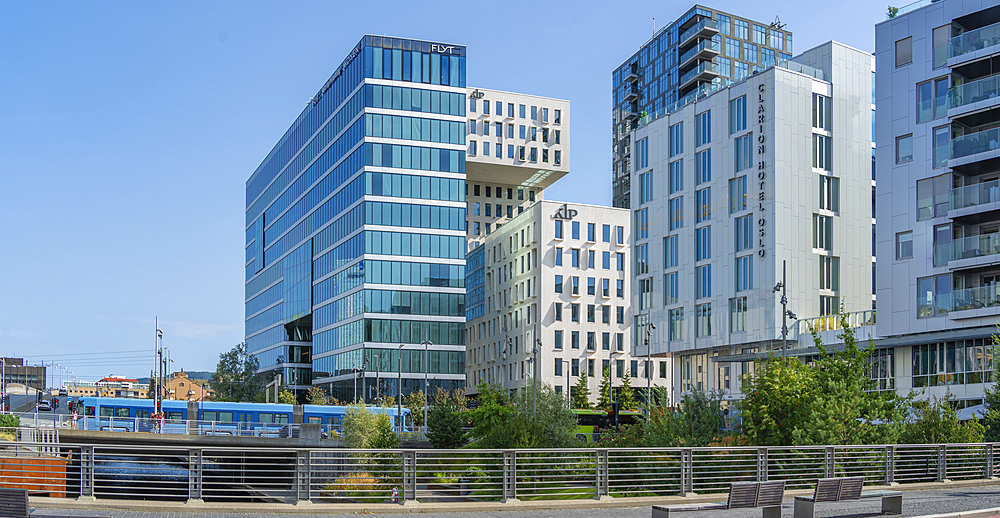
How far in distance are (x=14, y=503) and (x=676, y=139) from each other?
65316mm

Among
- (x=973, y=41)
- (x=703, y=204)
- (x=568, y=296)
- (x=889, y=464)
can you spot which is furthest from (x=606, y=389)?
(x=889, y=464)

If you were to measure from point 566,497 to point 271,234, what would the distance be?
383ft

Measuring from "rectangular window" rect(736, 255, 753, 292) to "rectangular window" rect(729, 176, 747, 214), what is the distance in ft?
11.9

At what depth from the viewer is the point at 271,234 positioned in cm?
13275

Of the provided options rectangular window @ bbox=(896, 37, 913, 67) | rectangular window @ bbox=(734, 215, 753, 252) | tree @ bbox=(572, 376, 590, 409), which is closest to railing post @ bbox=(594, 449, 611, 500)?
rectangular window @ bbox=(896, 37, 913, 67)

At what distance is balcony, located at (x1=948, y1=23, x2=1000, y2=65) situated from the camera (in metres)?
51.0

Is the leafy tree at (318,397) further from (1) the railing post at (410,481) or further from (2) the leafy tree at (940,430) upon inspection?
(1) the railing post at (410,481)

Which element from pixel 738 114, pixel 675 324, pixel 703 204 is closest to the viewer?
pixel 738 114

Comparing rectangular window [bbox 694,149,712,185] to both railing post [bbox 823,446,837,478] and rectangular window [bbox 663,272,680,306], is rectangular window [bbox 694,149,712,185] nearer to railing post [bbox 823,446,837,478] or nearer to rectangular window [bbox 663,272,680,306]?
rectangular window [bbox 663,272,680,306]

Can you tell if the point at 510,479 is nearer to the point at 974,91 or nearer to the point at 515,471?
the point at 515,471

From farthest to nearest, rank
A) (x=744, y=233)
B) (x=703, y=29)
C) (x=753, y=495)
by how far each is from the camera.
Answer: (x=703, y=29) → (x=744, y=233) → (x=753, y=495)

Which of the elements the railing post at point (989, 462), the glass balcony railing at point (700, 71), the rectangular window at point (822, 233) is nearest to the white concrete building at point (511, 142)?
the glass balcony railing at point (700, 71)

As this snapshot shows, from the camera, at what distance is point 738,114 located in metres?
69.0

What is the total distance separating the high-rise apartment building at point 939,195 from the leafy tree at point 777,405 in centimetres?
2767
